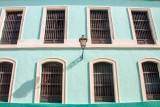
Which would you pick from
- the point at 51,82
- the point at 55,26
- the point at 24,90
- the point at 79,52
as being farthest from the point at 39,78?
the point at 55,26

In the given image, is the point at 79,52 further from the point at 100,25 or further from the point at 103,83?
the point at 100,25

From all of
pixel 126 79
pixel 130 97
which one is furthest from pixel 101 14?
pixel 130 97

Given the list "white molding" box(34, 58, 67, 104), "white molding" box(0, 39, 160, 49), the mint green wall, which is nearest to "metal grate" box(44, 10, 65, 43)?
"white molding" box(0, 39, 160, 49)

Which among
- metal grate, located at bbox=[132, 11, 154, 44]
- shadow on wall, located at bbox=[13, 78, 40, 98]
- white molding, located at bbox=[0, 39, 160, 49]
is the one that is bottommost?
shadow on wall, located at bbox=[13, 78, 40, 98]

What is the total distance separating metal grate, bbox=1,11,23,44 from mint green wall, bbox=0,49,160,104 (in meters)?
0.83

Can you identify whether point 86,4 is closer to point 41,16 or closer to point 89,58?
point 41,16

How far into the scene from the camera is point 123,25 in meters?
7.12

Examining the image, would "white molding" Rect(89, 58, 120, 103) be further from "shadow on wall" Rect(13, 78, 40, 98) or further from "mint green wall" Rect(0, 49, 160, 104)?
"shadow on wall" Rect(13, 78, 40, 98)

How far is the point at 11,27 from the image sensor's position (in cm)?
738

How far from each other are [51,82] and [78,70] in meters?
1.46

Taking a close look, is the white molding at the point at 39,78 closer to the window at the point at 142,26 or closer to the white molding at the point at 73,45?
the white molding at the point at 73,45

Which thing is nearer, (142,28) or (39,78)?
(39,78)

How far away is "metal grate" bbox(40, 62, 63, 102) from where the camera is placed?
19.8ft

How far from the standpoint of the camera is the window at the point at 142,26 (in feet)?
23.2
